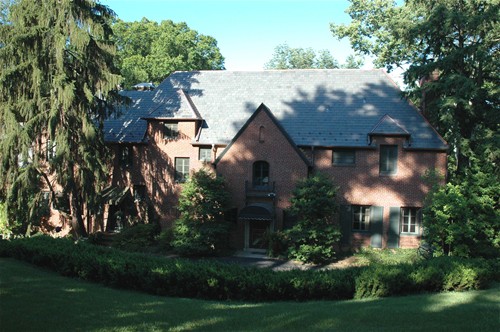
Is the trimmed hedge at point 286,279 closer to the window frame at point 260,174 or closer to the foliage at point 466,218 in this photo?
the foliage at point 466,218

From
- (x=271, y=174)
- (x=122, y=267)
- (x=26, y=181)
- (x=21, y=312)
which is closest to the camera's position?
(x=21, y=312)

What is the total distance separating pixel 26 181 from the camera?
21.6m

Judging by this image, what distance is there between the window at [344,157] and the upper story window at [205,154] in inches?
290

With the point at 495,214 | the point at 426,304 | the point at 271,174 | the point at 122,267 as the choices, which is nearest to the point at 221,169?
the point at 271,174

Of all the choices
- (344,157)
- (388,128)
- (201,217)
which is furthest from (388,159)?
(201,217)

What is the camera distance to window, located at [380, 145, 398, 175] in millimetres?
24750

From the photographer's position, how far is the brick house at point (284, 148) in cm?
2459

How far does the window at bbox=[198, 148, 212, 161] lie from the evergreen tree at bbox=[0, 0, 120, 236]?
628cm

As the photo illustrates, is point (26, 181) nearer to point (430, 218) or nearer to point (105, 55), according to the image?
point (105, 55)

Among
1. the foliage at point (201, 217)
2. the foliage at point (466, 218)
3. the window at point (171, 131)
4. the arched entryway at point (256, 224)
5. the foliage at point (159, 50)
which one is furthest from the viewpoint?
the foliage at point (159, 50)

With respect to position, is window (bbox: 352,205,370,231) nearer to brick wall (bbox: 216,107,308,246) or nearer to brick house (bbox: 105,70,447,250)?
brick house (bbox: 105,70,447,250)

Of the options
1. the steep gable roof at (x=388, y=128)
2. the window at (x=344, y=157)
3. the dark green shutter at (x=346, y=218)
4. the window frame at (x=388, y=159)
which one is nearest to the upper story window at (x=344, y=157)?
the window at (x=344, y=157)

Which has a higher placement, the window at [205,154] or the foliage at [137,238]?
the window at [205,154]

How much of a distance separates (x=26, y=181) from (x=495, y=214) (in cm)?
2150
